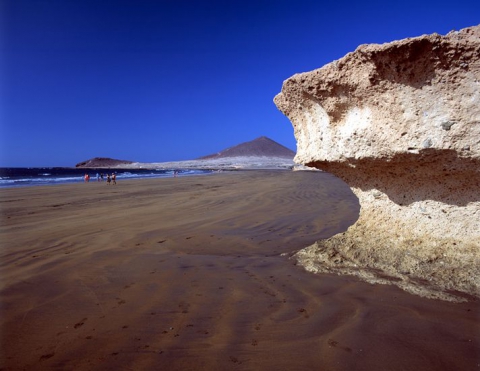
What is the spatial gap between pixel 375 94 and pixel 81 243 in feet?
16.4

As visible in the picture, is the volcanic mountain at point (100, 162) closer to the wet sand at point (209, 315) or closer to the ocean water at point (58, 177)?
the ocean water at point (58, 177)

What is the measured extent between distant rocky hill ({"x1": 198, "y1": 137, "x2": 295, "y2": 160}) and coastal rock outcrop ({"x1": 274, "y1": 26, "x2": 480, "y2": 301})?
111917mm

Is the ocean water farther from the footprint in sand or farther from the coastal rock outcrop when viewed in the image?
the coastal rock outcrop

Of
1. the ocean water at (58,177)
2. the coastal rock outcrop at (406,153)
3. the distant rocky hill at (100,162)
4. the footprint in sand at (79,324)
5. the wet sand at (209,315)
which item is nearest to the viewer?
the wet sand at (209,315)

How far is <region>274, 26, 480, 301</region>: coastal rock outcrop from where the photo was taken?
280 centimetres

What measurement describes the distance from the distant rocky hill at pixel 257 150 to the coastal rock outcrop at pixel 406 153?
11192 cm

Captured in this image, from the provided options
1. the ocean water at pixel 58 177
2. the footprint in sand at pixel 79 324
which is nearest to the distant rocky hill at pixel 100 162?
the ocean water at pixel 58 177

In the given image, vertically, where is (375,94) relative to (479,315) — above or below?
above

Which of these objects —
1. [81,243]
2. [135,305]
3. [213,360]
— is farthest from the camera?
[81,243]

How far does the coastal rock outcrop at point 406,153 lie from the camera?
2.80 meters

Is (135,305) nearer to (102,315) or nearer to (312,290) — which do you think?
(102,315)

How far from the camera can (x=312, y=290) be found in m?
3.17

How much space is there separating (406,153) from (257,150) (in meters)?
120

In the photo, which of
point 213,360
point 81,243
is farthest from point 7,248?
point 213,360
